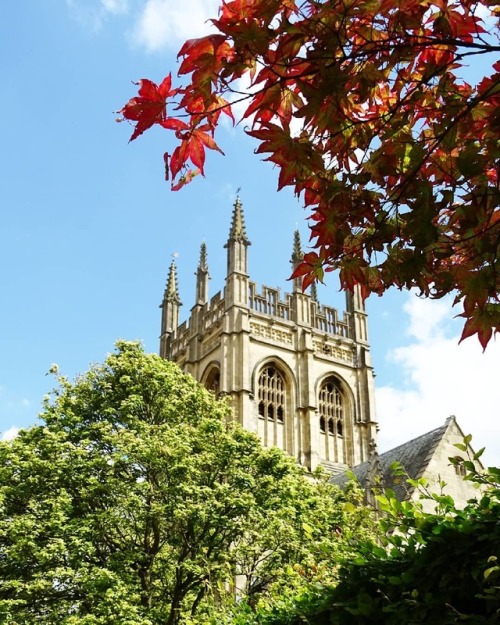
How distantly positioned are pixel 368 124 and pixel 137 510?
1365cm

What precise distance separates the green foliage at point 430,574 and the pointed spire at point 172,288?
43.7 meters

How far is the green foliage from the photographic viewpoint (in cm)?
459

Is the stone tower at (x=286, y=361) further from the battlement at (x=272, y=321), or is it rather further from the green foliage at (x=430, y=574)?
the green foliage at (x=430, y=574)

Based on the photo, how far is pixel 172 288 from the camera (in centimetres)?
4916

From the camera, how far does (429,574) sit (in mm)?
4848

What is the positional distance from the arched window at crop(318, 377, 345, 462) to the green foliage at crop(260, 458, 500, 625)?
35.0 meters

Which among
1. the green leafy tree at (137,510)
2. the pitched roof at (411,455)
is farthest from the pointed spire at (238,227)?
the green leafy tree at (137,510)

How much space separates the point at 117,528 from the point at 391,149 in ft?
46.5

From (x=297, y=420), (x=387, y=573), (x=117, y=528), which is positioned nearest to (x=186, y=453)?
(x=117, y=528)

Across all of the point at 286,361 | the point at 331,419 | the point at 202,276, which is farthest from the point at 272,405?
the point at 202,276

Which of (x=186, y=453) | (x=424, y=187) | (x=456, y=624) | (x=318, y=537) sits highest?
(x=186, y=453)

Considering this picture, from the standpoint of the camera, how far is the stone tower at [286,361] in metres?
38.7

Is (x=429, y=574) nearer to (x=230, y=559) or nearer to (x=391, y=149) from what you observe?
(x=391, y=149)

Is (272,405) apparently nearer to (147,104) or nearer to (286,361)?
(286,361)
